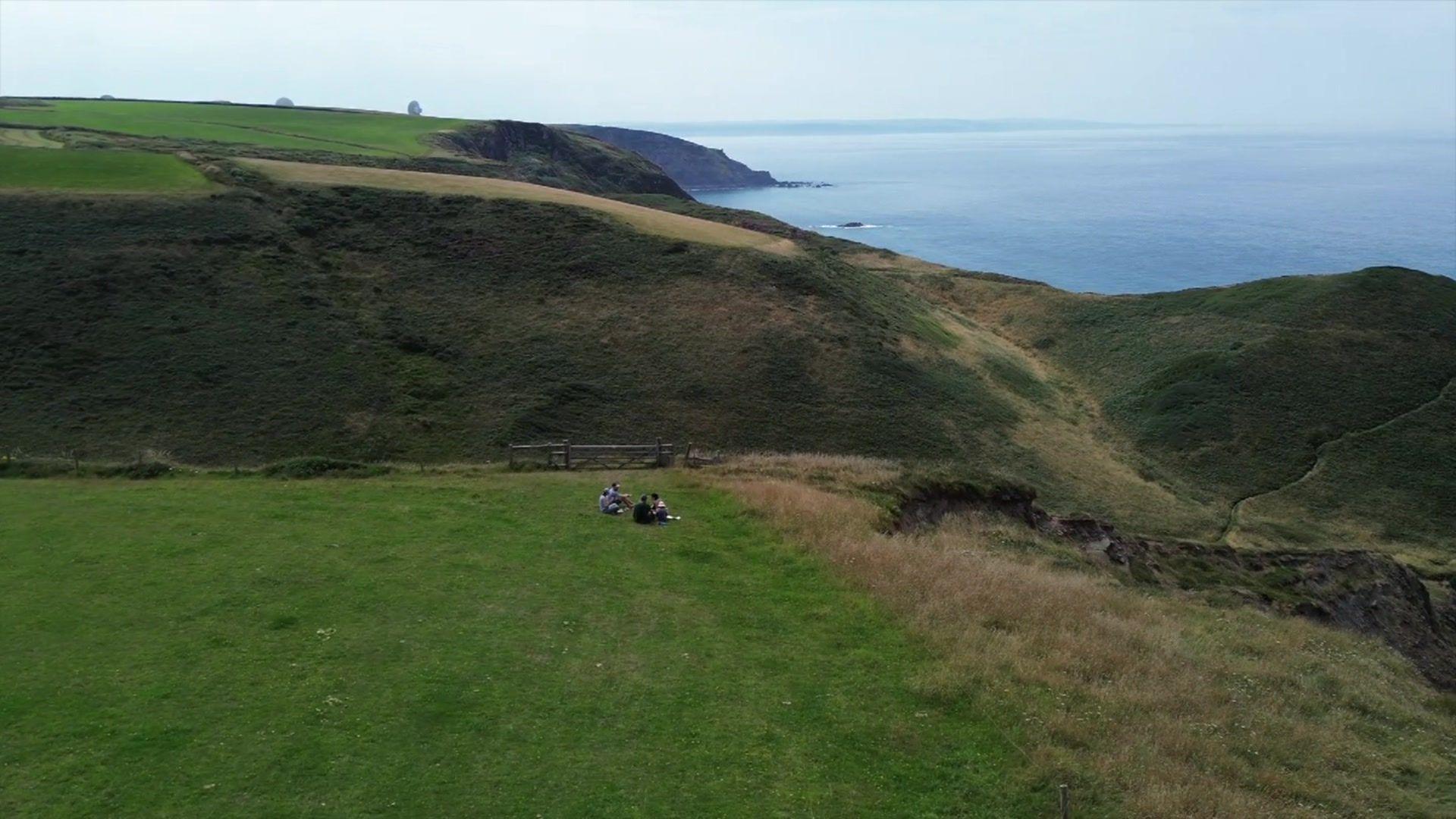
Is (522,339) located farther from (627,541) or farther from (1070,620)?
(1070,620)

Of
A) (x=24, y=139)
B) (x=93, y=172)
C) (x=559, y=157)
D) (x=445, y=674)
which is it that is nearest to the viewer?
(x=445, y=674)

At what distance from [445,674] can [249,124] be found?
104 metres

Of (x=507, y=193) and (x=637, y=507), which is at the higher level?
(x=507, y=193)

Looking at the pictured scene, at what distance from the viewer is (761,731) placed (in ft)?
52.4

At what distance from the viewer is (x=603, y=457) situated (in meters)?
32.8

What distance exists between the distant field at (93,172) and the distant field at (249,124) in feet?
81.2

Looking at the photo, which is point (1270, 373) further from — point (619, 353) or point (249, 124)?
point (249, 124)

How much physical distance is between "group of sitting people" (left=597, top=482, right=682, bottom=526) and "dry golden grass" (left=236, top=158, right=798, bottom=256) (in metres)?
36.1

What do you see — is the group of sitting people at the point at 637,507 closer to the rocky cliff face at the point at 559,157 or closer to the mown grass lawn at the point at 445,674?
the mown grass lawn at the point at 445,674

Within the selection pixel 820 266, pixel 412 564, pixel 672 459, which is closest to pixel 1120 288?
pixel 820 266

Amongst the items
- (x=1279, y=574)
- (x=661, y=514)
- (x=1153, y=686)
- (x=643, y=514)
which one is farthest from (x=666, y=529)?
(x=1279, y=574)

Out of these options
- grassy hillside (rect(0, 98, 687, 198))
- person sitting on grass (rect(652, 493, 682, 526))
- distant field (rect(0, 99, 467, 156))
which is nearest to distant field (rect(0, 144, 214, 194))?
grassy hillside (rect(0, 98, 687, 198))

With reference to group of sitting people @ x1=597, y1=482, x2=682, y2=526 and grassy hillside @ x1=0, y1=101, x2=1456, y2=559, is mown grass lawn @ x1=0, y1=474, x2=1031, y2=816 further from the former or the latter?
grassy hillside @ x1=0, y1=101, x2=1456, y2=559

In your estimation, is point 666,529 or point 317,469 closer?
point 666,529
